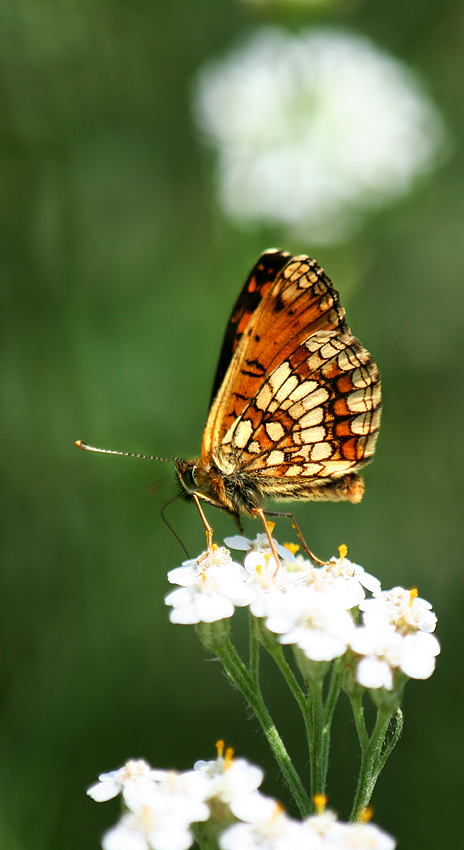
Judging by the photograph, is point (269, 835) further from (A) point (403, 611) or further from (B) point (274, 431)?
(B) point (274, 431)

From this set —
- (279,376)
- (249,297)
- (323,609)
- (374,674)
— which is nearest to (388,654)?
(374,674)

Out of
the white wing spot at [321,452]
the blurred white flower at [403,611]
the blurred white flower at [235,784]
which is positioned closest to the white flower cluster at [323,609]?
the blurred white flower at [403,611]

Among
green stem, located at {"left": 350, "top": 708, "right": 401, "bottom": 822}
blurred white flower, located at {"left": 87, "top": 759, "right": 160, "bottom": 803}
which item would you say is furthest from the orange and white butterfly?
blurred white flower, located at {"left": 87, "top": 759, "right": 160, "bottom": 803}

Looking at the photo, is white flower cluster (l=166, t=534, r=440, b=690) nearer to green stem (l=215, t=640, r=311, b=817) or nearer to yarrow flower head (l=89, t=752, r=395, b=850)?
green stem (l=215, t=640, r=311, b=817)

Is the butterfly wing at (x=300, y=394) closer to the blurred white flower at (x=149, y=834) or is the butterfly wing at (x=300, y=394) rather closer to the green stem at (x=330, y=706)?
the green stem at (x=330, y=706)

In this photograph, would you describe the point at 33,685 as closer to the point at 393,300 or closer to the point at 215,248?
the point at 215,248

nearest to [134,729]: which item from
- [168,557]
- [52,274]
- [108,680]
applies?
[108,680]
